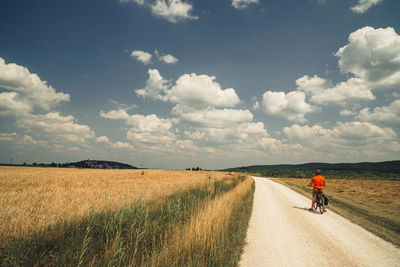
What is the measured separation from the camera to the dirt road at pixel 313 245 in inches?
197

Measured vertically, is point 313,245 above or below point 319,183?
below

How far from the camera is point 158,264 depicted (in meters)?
3.92

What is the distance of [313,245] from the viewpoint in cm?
601

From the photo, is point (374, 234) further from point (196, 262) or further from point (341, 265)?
point (196, 262)

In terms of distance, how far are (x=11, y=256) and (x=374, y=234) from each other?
38.0 feet

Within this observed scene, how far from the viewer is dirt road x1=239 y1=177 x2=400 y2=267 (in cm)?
499

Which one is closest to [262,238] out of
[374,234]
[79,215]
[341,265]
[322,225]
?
[341,265]

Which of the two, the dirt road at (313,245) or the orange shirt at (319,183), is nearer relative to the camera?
the dirt road at (313,245)

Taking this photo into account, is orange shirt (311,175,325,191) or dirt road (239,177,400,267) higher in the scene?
orange shirt (311,175,325,191)

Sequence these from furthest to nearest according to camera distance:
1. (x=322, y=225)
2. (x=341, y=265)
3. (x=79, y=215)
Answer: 1. (x=322, y=225)
2. (x=79, y=215)
3. (x=341, y=265)

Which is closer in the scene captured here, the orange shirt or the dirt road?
the dirt road

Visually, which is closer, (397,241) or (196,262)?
(196,262)

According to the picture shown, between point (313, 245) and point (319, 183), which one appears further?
point (319, 183)

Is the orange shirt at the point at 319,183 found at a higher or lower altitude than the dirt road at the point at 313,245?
higher
